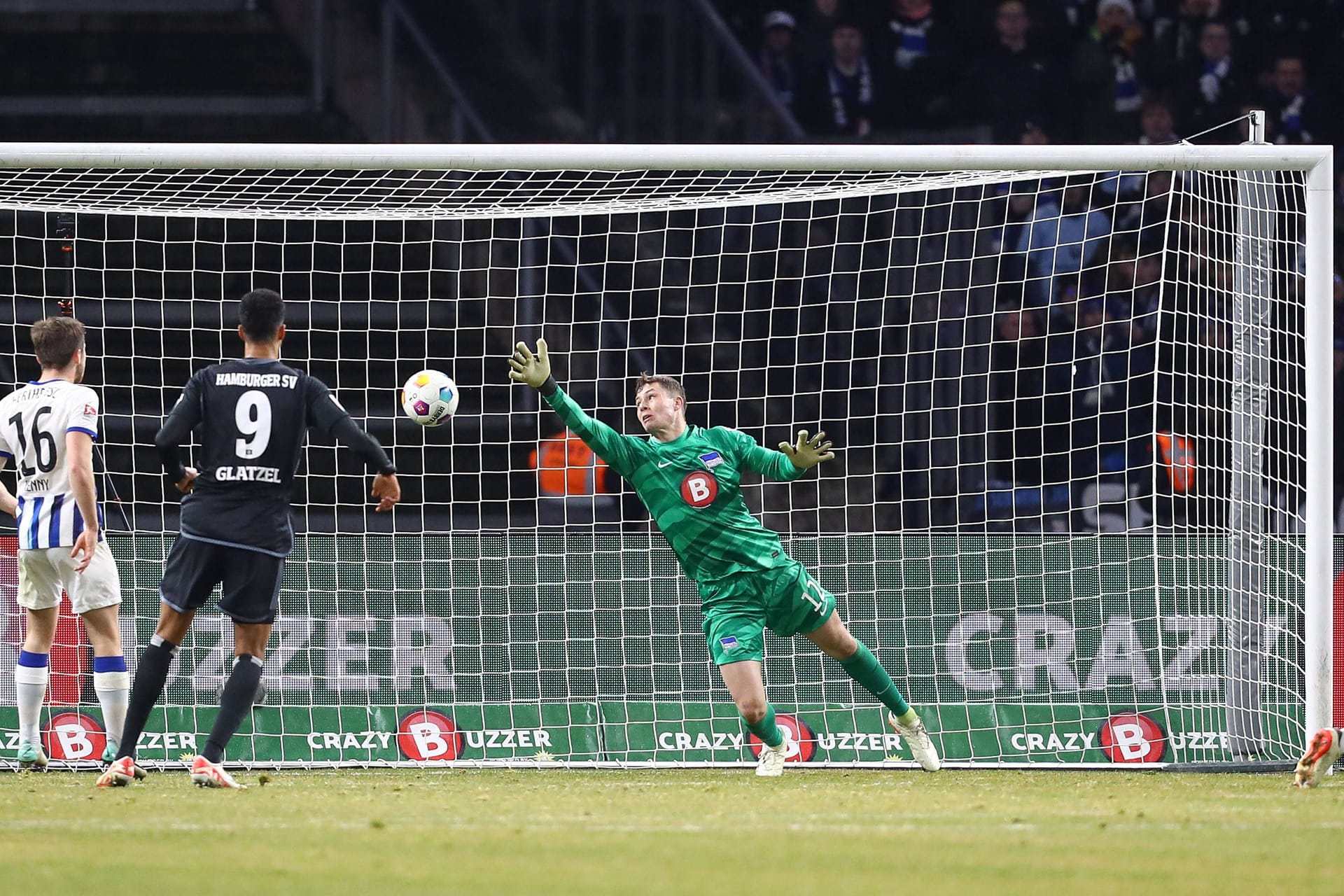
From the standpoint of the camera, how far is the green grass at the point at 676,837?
14.1 ft

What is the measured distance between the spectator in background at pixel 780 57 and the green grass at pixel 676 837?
8368 millimetres

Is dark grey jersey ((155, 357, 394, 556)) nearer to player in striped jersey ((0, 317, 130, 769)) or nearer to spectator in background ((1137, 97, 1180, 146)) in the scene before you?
player in striped jersey ((0, 317, 130, 769))

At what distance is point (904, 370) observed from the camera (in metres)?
11.1

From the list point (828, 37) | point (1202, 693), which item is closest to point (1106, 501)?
point (1202, 693)

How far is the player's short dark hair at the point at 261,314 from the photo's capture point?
6.67 meters

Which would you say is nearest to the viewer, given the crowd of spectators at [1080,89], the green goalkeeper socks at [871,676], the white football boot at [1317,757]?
the white football boot at [1317,757]

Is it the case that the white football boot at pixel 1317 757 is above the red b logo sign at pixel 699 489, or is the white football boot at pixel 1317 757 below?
below

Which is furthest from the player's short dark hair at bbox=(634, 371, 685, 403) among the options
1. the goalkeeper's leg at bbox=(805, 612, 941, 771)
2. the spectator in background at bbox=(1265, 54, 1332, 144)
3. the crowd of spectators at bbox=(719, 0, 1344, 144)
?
the spectator in background at bbox=(1265, 54, 1332, 144)

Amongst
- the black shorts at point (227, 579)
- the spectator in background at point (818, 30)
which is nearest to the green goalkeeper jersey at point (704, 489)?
the black shorts at point (227, 579)

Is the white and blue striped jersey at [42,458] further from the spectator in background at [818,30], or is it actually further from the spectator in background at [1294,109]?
the spectator in background at [1294,109]

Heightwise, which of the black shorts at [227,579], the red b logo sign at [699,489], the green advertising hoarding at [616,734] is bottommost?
the green advertising hoarding at [616,734]

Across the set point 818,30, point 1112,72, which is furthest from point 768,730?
point 1112,72

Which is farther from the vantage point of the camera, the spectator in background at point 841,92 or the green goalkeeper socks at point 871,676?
the spectator in background at point 841,92

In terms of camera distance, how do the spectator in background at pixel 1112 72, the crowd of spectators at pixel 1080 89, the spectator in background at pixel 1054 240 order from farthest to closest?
the spectator in background at pixel 1112 72, the crowd of spectators at pixel 1080 89, the spectator in background at pixel 1054 240
